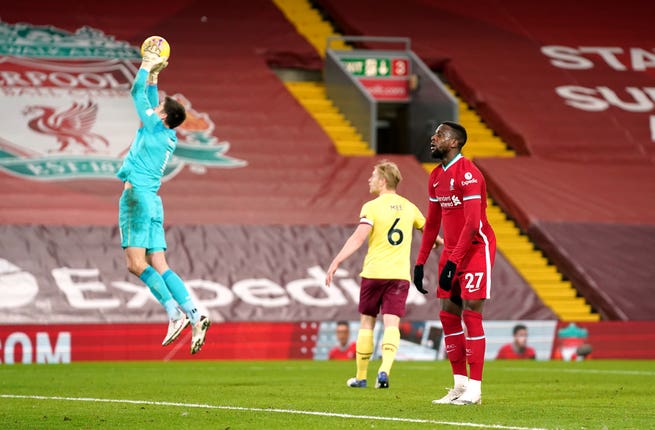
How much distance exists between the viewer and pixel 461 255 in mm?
9398

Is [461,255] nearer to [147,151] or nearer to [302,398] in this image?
[302,398]

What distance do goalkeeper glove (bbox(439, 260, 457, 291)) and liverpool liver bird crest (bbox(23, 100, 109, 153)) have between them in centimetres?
1604

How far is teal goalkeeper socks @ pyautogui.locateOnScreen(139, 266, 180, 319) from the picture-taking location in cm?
1098

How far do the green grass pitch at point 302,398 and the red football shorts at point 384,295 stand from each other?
76 cm

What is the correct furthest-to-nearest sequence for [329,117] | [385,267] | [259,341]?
[329,117], [259,341], [385,267]

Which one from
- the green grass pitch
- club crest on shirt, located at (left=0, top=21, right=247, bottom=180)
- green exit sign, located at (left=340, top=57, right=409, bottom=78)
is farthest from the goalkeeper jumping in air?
green exit sign, located at (left=340, top=57, right=409, bottom=78)

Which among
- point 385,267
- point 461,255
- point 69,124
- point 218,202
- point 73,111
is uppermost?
point 461,255

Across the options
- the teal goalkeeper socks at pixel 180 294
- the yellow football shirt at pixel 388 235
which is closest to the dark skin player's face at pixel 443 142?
the yellow football shirt at pixel 388 235

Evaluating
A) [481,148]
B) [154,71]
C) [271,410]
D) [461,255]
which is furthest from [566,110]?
[271,410]

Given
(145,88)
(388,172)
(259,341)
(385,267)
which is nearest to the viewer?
(145,88)

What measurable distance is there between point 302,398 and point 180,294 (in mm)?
1432

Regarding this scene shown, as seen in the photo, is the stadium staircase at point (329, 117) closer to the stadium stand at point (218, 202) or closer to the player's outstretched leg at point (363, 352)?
the stadium stand at point (218, 202)

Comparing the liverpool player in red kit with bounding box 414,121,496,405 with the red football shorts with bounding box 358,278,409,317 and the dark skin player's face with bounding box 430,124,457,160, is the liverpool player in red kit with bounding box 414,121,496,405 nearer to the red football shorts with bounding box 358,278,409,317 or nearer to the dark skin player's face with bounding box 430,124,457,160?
the dark skin player's face with bounding box 430,124,457,160

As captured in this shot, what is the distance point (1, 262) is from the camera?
68.2ft
